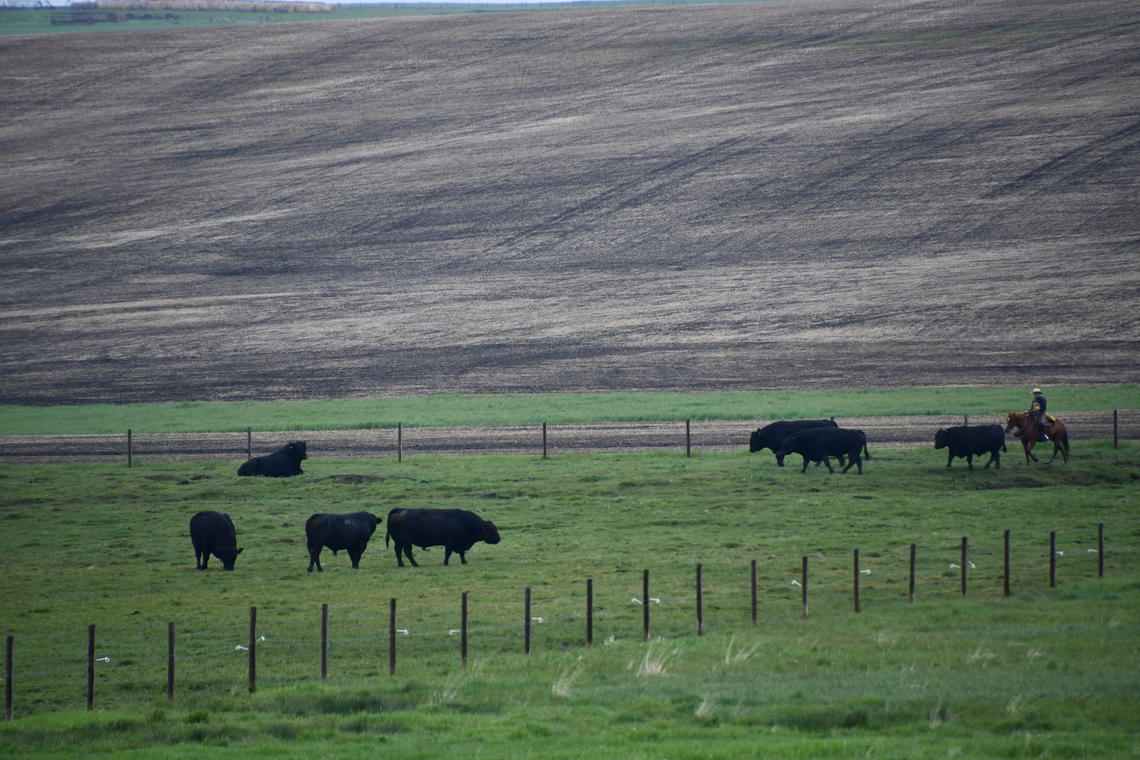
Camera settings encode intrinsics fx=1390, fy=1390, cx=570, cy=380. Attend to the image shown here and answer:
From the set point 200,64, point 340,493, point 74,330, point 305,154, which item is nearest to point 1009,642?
point 340,493

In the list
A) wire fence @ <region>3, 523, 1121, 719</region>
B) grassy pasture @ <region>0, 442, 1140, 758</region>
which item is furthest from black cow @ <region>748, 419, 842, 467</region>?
wire fence @ <region>3, 523, 1121, 719</region>

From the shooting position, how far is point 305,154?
92.9 metres

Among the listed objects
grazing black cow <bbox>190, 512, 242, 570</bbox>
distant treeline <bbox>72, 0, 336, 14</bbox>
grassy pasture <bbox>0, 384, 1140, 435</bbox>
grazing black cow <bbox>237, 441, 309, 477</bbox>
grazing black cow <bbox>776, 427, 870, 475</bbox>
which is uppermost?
distant treeline <bbox>72, 0, 336, 14</bbox>

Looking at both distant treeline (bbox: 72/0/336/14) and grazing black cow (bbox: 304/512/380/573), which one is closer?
grazing black cow (bbox: 304/512/380/573)

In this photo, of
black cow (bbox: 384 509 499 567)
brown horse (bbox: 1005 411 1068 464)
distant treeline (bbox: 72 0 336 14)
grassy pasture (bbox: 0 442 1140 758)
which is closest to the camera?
grassy pasture (bbox: 0 442 1140 758)

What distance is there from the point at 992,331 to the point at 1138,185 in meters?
18.2

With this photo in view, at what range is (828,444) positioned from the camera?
108 ft

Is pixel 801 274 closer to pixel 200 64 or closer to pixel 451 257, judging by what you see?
pixel 451 257

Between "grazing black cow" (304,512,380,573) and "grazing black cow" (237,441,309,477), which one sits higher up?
"grazing black cow" (237,441,309,477)

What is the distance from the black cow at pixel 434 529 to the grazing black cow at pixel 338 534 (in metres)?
0.52

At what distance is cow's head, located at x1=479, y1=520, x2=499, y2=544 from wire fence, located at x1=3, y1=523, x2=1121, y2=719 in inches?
120

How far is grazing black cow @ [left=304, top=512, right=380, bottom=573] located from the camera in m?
23.7

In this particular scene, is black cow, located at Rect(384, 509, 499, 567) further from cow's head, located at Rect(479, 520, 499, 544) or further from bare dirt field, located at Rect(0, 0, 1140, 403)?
bare dirt field, located at Rect(0, 0, 1140, 403)

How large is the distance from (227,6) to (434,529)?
455 feet
